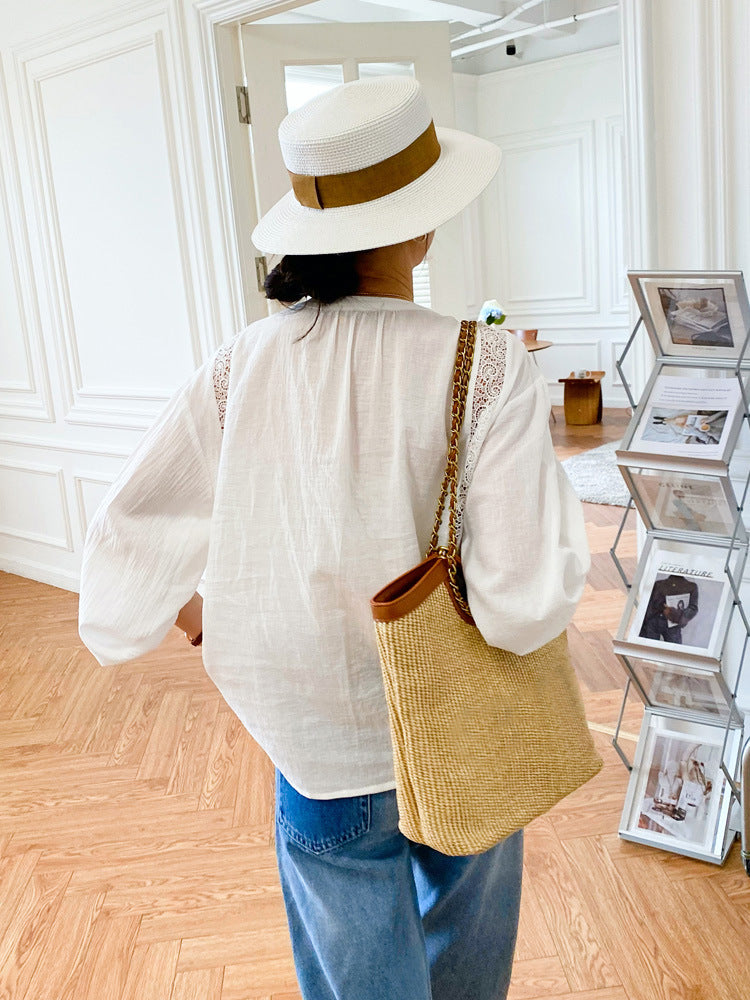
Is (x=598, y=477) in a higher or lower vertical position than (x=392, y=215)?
lower

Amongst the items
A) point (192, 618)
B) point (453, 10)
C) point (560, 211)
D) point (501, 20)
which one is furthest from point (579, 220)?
point (192, 618)

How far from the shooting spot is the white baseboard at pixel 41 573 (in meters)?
4.67

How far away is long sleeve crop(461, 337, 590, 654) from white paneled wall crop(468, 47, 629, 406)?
754 centimetres

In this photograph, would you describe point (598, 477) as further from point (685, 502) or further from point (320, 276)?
point (320, 276)

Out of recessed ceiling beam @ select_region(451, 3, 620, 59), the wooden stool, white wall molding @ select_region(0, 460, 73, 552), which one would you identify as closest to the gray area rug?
the wooden stool

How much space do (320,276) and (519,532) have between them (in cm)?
38

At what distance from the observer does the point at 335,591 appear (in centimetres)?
111

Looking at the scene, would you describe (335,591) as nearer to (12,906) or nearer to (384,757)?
(384,757)

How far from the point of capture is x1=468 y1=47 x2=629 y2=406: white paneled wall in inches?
322

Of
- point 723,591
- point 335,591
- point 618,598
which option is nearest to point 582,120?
point 618,598

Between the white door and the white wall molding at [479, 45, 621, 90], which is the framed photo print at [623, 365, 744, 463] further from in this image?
the white wall molding at [479, 45, 621, 90]

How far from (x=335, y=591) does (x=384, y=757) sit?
0.24 m

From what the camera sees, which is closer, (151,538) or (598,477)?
(151,538)

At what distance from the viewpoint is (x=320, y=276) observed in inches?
43.6
